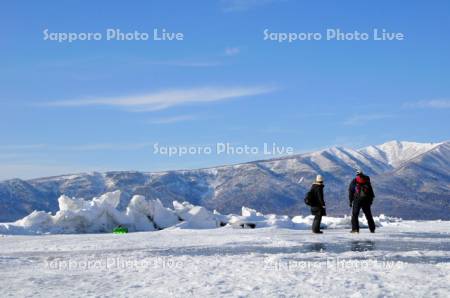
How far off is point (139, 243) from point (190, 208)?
19.0m

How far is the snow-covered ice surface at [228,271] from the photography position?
811cm

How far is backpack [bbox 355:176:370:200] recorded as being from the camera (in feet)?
70.4

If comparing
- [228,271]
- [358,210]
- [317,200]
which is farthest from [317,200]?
[228,271]

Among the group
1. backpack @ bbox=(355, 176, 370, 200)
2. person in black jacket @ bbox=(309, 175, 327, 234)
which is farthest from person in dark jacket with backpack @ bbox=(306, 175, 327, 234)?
backpack @ bbox=(355, 176, 370, 200)

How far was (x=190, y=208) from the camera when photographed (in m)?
35.4

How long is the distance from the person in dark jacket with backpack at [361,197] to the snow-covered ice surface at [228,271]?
6035mm

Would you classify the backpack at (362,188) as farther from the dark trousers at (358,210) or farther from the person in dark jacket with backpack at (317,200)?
the person in dark jacket with backpack at (317,200)

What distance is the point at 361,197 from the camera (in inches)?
845

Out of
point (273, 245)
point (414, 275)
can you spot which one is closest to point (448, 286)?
point (414, 275)

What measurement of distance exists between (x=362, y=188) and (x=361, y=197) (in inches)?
12.9

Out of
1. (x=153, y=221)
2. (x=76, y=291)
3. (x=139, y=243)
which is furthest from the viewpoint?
(x=153, y=221)

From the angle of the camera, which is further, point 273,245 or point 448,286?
point 273,245

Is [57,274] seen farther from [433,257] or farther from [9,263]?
[433,257]

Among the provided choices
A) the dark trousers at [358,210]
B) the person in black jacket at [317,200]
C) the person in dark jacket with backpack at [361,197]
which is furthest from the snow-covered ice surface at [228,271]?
the person in black jacket at [317,200]
